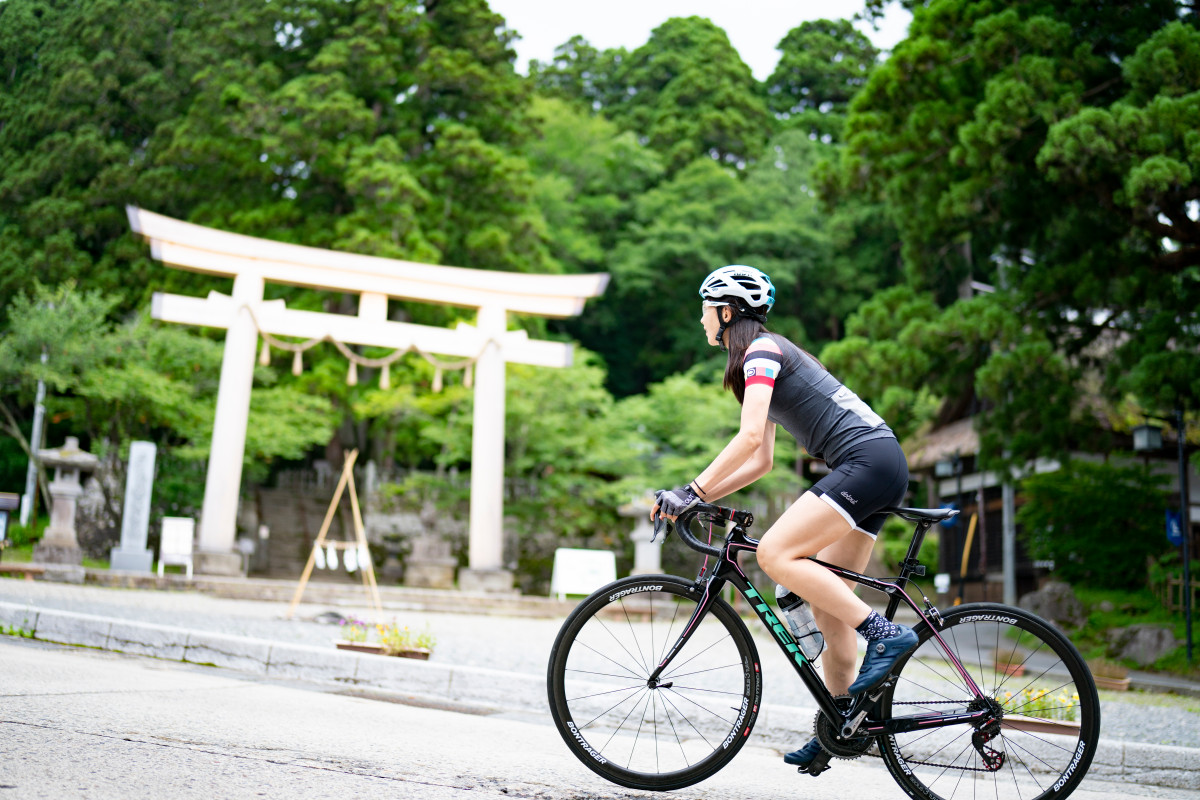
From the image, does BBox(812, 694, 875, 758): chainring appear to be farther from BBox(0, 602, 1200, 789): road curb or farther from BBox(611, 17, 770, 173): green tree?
BBox(611, 17, 770, 173): green tree

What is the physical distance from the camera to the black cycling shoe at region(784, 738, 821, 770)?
298cm

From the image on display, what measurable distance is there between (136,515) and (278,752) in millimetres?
14457

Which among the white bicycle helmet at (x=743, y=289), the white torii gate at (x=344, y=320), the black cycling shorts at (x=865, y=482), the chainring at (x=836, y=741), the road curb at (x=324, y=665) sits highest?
the white torii gate at (x=344, y=320)

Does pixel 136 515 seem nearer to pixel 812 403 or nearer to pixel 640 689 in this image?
pixel 640 689

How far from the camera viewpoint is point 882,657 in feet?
9.61

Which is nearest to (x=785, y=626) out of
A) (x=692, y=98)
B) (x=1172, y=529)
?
(x=1172, y=529)

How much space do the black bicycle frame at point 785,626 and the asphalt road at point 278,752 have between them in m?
0.40

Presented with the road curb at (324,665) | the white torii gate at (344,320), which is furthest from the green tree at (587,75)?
the road curb at (324,665)

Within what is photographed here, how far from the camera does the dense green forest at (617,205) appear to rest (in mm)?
10969

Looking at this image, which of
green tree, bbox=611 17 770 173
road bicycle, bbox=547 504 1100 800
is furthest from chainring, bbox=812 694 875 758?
green tree, bbox=611 17 770 173

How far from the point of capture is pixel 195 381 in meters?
20.1

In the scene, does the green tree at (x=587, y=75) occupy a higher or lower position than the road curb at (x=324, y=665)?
higher

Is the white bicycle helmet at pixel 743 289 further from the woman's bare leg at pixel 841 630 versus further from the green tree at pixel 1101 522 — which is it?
the green tree at pixel 1101 522

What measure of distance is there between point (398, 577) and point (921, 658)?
19009 millimetres
